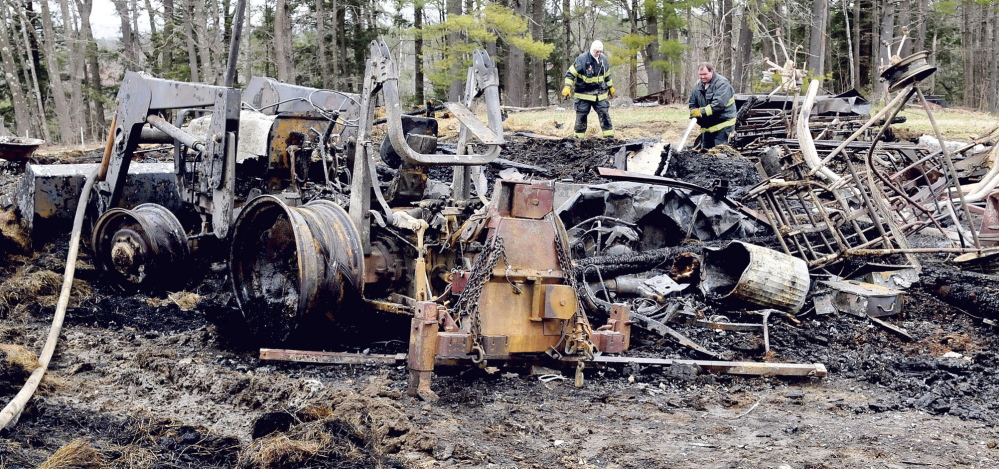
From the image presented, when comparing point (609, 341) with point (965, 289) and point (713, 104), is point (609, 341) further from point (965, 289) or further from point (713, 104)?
point (713, 104)

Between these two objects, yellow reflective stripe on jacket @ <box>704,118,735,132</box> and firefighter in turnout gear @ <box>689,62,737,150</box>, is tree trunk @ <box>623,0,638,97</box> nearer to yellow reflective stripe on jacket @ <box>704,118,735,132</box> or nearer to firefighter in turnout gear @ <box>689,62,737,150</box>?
firefighter in turnout gear @ <box>689,62,737,150</box>

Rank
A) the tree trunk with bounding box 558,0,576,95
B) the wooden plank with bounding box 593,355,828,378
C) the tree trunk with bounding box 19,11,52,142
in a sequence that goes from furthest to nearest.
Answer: the tree trunk with bounding box 558,0,576,95
the tree trunk with bounding box 19,11,52,142
the wooden plank with bounding box 593,355,828,378

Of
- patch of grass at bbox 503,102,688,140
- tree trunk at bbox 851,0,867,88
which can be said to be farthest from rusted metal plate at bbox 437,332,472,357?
tree trunk at bbox 851,0,867,88

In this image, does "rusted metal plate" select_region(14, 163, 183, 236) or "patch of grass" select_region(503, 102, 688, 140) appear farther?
"patch of grass" select_region(503, 102, 688, 140)

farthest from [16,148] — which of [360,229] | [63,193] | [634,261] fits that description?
[634,261]

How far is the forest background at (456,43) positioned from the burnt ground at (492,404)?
1785 cm

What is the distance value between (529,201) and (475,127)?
84 centimetres

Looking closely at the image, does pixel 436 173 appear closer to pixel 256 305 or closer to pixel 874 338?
pixel 256 305

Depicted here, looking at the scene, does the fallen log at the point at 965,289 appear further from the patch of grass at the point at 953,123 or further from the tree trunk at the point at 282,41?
the tree trunk at the point at 282,41

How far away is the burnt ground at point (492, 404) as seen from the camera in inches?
163

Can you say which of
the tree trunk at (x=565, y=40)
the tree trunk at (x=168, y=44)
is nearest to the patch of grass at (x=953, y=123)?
the tree trunk at (x=565, y=40)

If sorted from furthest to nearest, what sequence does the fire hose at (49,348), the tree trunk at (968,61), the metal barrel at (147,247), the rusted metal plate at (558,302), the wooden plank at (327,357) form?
1. the tree trunk at (968,61)
2. the metal barrel at (147,247)
3. the wooden plank at (327,357)
4. the rusted metal plate at (558,302)
5. the fire hose at (49,348)

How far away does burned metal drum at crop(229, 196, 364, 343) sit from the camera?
575 cm

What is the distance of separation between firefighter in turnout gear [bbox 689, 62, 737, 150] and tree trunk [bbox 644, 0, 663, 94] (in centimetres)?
Result: 1526
